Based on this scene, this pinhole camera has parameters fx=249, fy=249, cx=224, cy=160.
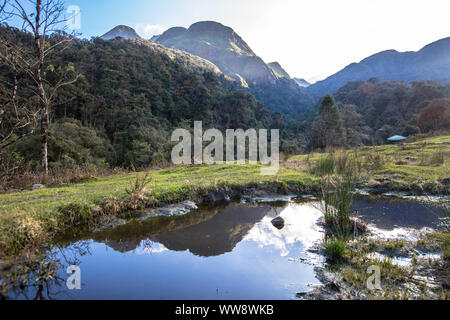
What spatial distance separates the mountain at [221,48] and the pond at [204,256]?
127381 millimetres

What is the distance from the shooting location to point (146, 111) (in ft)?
126

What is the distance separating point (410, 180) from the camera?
11.1 m

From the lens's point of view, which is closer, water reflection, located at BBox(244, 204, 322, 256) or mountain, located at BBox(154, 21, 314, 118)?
water reflection, located at BBox(244, 204, 322, 256)

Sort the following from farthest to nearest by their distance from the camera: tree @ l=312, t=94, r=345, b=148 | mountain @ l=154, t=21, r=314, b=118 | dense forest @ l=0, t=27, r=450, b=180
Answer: mountain @ l=154, t=21, r=314, b=118, tree @ l=312, t=94, r=345, b=148, dense forest @ l=0, t=27, r=450, b=180

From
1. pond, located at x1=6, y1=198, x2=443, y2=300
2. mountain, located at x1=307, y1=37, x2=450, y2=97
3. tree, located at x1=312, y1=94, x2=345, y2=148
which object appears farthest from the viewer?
mountain, located at x1=307, y1=37, x2=450, y2=97

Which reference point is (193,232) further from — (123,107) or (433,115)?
(433,115)

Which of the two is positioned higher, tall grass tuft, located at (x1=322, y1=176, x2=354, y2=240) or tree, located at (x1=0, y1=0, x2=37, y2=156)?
tree, located at (x1=0, y1=0, x2=37, y2=156)

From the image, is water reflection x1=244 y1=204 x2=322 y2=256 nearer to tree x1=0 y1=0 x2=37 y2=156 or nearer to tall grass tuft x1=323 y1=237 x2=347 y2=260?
tall grass tuft x1=323 y1=237 x2=347 y2=260

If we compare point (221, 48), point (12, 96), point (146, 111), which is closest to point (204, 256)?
point (12, 96)

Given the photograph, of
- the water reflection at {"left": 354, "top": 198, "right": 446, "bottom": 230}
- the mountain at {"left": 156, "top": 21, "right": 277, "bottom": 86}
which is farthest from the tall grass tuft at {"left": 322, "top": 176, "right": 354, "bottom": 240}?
the mountain at {"left": 156, "top": 21, "right": 277, "bottom": 86}

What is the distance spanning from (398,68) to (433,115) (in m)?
125

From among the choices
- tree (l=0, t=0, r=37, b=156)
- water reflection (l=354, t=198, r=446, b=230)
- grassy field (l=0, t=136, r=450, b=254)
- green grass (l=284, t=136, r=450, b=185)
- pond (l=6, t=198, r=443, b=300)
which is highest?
tree (l=0, t=0, r=37, b=156)

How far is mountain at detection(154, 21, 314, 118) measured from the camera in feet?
370
